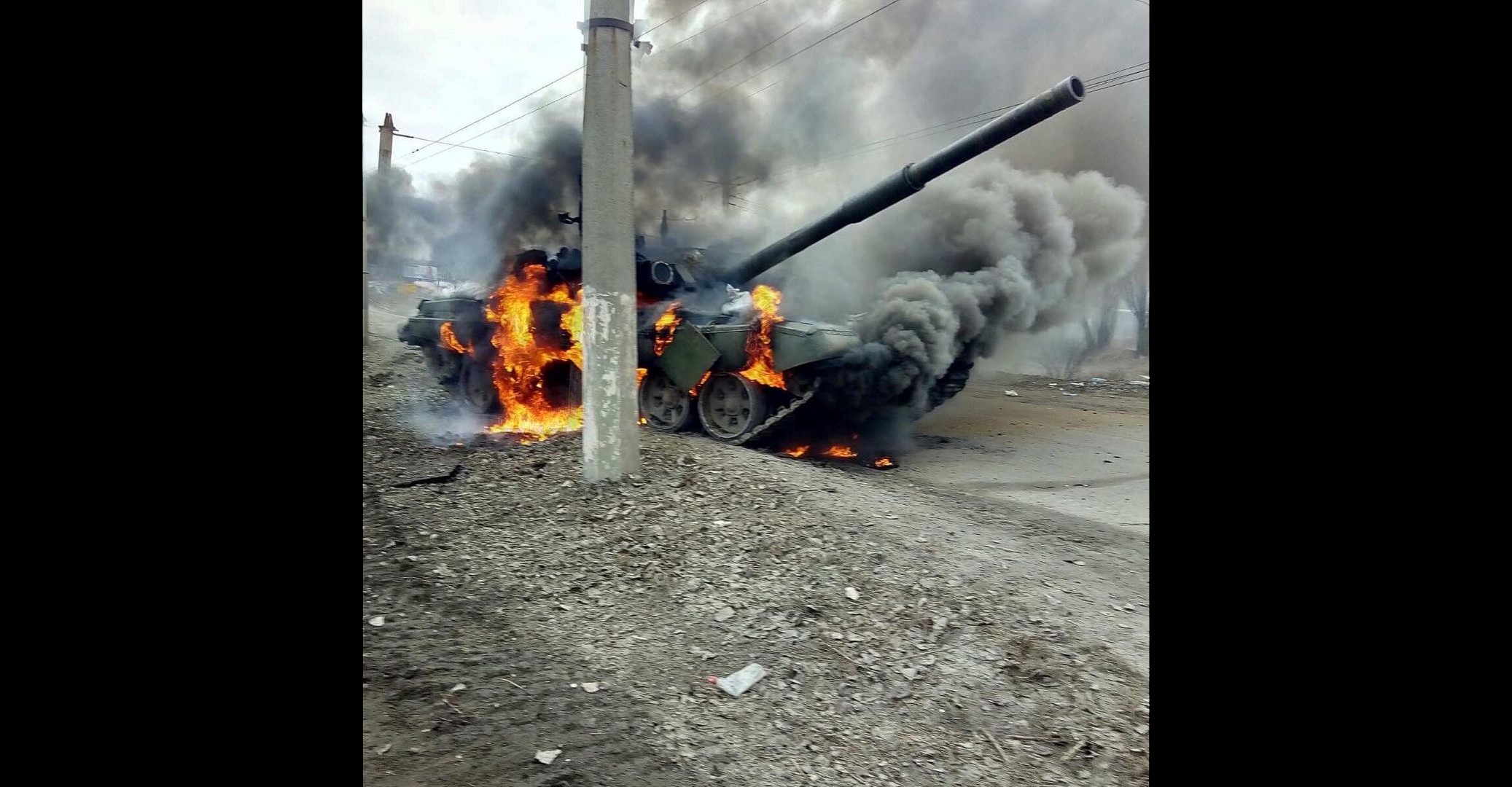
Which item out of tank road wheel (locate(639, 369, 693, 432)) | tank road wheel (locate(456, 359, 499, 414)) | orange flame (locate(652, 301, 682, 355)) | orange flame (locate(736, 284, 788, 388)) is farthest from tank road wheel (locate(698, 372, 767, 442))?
tank road wheel (locate(456, 359, 499, 414))

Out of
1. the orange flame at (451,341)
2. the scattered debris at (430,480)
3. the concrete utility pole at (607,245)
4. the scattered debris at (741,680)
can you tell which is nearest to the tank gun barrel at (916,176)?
the concrete utility pole at (607,245)

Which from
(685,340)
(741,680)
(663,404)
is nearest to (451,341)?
(663,404)

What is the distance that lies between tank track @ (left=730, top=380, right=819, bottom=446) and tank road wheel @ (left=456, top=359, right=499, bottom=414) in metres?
4.20

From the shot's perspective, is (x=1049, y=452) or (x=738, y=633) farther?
(x=1049, y=452)

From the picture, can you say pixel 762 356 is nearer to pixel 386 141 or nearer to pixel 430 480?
pixel 430 480

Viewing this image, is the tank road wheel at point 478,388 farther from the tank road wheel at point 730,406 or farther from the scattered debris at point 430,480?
the scattered debris at point 430,480

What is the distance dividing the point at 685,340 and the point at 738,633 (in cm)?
583

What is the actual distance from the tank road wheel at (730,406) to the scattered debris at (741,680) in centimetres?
563

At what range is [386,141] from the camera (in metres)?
18.6

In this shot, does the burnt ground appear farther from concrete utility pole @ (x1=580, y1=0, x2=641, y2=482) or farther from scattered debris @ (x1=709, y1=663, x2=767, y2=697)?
concrete utility pole @ (x1=580, y1=0, x2=641, y2=482)

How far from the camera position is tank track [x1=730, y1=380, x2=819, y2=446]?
955 centimetres

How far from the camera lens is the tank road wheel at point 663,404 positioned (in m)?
10.4
